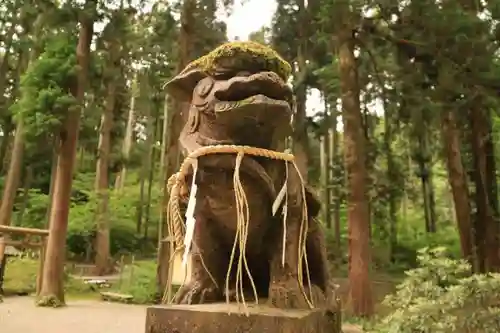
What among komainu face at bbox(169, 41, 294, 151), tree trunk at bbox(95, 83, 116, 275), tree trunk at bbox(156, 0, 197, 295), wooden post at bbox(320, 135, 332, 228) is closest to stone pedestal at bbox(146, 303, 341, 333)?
komainu face at bbox(169, 41, 294, 151)

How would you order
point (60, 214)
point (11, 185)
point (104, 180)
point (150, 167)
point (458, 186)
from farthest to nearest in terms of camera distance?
point (150, 167)
point (104, 180)
point (11, 185)
point (60, 214)
point (458, 186)

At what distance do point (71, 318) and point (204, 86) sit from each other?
6.89 metres

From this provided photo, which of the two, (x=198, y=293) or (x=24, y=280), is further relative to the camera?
(x=24, y=280)

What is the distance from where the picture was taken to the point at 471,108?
899cm

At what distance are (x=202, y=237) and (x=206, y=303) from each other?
32 cm

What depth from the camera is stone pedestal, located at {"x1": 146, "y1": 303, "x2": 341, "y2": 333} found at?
195 cm

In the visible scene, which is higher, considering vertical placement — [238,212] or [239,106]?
[239,106]

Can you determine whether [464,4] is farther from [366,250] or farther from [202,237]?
[202,237]

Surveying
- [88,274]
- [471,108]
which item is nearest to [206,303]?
[471,108]

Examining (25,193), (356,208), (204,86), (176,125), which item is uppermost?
(176,125)

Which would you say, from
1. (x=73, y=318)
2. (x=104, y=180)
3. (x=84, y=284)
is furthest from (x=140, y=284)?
(x=104, y=180)

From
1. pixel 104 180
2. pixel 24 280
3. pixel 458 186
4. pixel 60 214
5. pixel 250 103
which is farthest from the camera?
pixel 104 180

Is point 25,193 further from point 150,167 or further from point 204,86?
point 204,86

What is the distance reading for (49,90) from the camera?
30.8 feet
